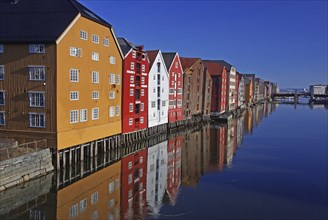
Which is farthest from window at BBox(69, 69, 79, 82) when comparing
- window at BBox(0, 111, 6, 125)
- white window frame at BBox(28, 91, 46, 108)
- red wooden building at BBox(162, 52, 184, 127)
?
red wooden building at BBox(162, 52, 184, 127)

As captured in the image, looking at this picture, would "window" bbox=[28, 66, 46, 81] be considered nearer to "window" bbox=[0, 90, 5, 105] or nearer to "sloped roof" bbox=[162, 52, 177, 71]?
"window" bbox=[0, 90, 5, 105]

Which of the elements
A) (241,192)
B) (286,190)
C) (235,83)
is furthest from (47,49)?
(235,83)

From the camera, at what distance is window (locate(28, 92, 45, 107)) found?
95.8ft

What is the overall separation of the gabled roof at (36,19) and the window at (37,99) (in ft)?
15.2

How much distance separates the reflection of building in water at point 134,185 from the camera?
68.4 ft

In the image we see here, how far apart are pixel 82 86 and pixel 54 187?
11.2 meters

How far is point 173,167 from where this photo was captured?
33.9m

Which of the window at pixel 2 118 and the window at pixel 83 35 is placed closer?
the window at pixel 2 118

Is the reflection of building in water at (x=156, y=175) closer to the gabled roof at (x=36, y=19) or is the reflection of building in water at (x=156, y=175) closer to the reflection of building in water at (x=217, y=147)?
the reflection of building in water at (x=217, y=147)

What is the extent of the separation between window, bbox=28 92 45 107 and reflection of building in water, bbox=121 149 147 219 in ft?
31.2

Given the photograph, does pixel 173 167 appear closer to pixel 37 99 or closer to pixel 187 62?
pixel 37 99

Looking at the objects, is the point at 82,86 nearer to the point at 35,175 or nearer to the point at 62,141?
the point at 62,141

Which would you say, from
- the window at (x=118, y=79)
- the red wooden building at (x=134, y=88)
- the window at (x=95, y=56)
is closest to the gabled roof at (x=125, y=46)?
the red wooden building at (x=134, y=88)

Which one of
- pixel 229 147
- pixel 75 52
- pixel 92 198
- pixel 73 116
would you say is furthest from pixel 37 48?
pixel 229 147
